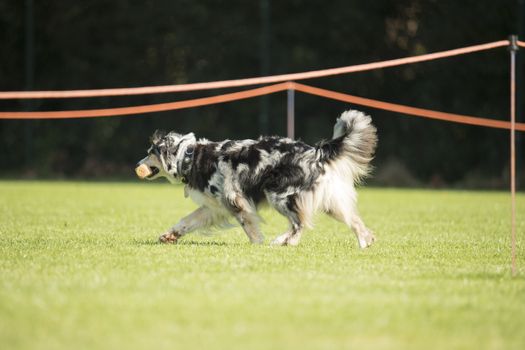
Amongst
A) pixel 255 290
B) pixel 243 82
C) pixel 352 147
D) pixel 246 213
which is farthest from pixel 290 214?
pixel 255 290

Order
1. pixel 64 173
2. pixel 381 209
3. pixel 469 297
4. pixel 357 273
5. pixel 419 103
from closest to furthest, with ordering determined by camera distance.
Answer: pixel 469 297, pixel 357 273, pixel 381 209, pixel 419 103, pixel 64 173

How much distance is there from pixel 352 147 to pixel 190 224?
1.83m

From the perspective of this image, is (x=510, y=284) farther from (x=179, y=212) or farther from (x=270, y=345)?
(x=179, y=212)

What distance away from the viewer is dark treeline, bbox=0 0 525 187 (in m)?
23.4

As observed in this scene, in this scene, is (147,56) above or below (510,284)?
above

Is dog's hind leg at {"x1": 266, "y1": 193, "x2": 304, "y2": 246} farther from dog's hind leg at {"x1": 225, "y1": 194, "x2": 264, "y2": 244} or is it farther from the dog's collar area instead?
the dog's collar area

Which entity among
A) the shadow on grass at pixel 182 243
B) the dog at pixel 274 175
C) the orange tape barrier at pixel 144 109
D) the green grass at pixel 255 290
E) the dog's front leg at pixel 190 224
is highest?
the orange tape barrier at pixel 144 109

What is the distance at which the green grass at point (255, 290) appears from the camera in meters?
4.61

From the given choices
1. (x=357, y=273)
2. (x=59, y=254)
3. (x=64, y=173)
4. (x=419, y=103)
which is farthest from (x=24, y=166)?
(x=357, y=273)

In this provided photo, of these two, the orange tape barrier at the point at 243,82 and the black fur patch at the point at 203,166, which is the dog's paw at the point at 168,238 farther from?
the orange tape barrier at the point at 243,82

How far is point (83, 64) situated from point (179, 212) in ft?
46.4

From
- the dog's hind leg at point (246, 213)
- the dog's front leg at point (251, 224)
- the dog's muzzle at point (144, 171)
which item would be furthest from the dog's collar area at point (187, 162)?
the dog's front leg at point (251, 224)

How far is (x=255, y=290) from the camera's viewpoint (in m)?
5.89

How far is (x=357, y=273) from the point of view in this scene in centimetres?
679
